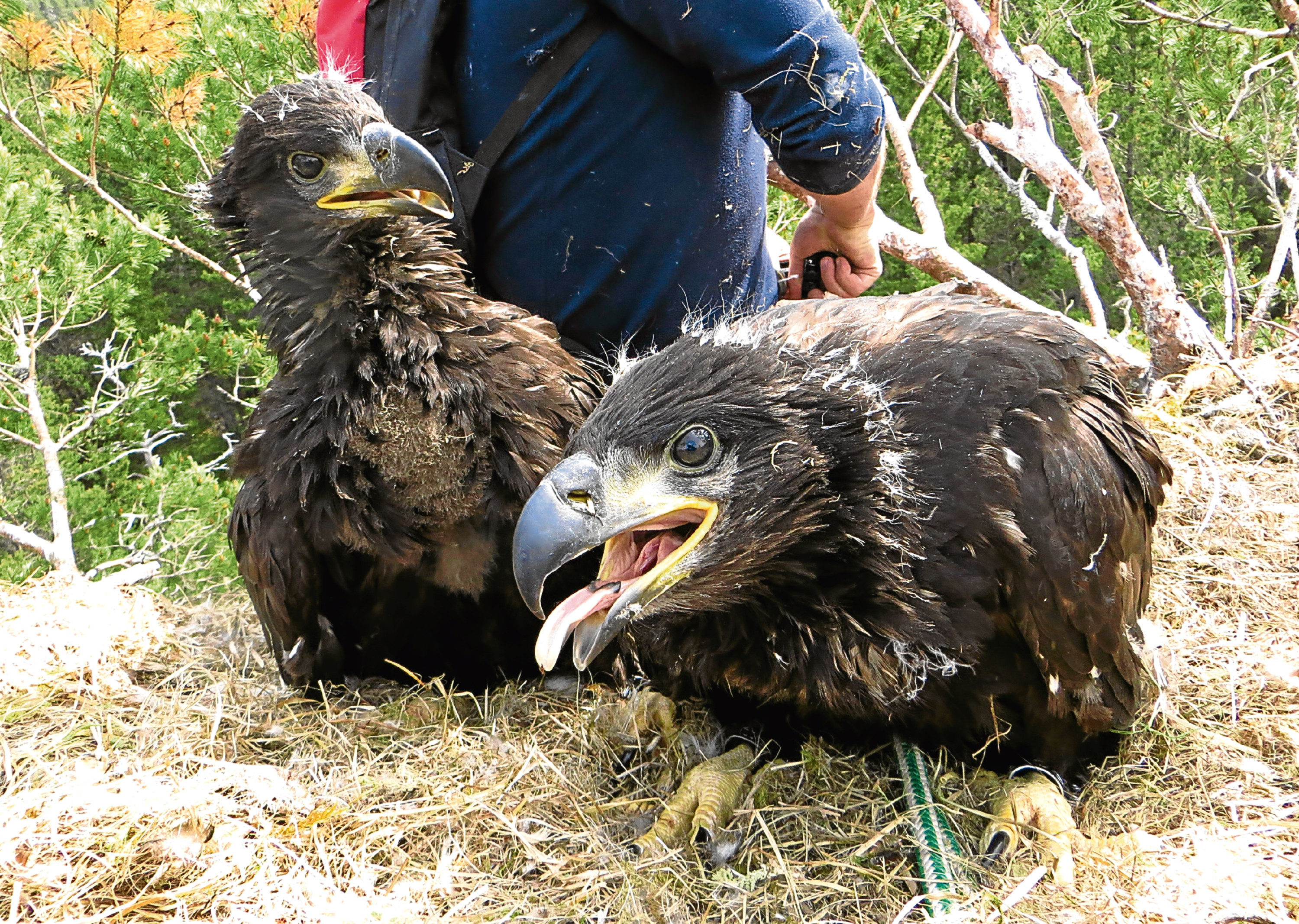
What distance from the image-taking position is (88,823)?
2.00 metres

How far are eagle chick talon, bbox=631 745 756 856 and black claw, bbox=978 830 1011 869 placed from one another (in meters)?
0.53

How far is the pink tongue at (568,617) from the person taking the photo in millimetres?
1688

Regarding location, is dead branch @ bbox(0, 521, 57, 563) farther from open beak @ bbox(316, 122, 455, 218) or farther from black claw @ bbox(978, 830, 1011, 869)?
black claw @ bbox(978, 830, 1011, 869)

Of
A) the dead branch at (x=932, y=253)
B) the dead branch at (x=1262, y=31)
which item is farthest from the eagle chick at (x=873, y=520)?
the dead branch at (x=1262, y=31)

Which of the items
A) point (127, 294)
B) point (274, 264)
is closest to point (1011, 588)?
point (274, 264)

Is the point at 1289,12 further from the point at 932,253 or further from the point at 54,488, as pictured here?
the point at 54,488

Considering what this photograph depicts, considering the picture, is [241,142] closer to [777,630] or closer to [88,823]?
[88,823]

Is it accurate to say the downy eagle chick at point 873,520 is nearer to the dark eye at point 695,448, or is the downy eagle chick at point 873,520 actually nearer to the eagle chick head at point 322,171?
the dark eye at point 695,448

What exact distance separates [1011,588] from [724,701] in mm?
764

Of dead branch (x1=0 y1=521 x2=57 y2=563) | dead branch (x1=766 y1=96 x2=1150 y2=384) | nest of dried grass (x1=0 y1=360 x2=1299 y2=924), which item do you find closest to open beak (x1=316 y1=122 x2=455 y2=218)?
nest of dried grass (x1=0 y1=360 x2=1299 y2=924)

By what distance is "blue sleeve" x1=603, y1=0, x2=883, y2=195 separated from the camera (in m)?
2.02

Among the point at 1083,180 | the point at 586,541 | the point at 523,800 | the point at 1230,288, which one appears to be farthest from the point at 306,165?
the point at 1230,288

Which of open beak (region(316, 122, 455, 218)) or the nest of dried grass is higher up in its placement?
open beak (region(316, 122, 455, 218))

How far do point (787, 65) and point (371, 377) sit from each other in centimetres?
112
